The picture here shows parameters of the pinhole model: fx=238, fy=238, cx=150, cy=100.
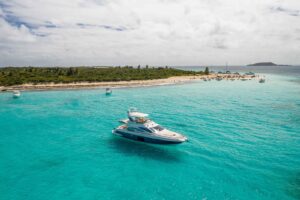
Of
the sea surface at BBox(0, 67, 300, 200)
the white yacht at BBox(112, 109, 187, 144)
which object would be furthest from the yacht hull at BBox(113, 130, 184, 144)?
the sea surface at BBox(0, 67, 300, 200)

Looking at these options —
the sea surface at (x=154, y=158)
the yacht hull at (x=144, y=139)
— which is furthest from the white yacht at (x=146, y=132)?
the sea surface at (x=154, y=158)

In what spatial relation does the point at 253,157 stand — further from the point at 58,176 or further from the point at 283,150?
the point at 58,176

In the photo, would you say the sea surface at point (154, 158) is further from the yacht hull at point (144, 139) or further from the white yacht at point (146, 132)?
the white yacht at point (146, 132)

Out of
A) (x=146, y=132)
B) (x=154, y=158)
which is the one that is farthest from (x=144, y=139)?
(x=154, y=158)

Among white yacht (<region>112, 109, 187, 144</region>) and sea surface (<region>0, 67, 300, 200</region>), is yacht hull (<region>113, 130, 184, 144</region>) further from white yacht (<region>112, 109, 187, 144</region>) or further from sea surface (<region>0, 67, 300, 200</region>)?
sea surface (<region>0, 67, 300, 200</region>)

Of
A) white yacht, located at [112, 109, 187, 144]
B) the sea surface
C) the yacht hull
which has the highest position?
white yacht, located at [112, 109, 187, 144]

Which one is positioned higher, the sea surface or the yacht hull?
the yacht hull

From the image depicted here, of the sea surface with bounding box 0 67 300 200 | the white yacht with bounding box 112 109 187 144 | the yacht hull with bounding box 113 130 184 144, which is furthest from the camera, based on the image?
the white yacht with bounding box 112 109 187 144

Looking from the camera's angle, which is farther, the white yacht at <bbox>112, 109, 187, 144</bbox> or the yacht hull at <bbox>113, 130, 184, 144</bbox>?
the white yacht at <bbox>112, 109, 187, 144</bbox>
